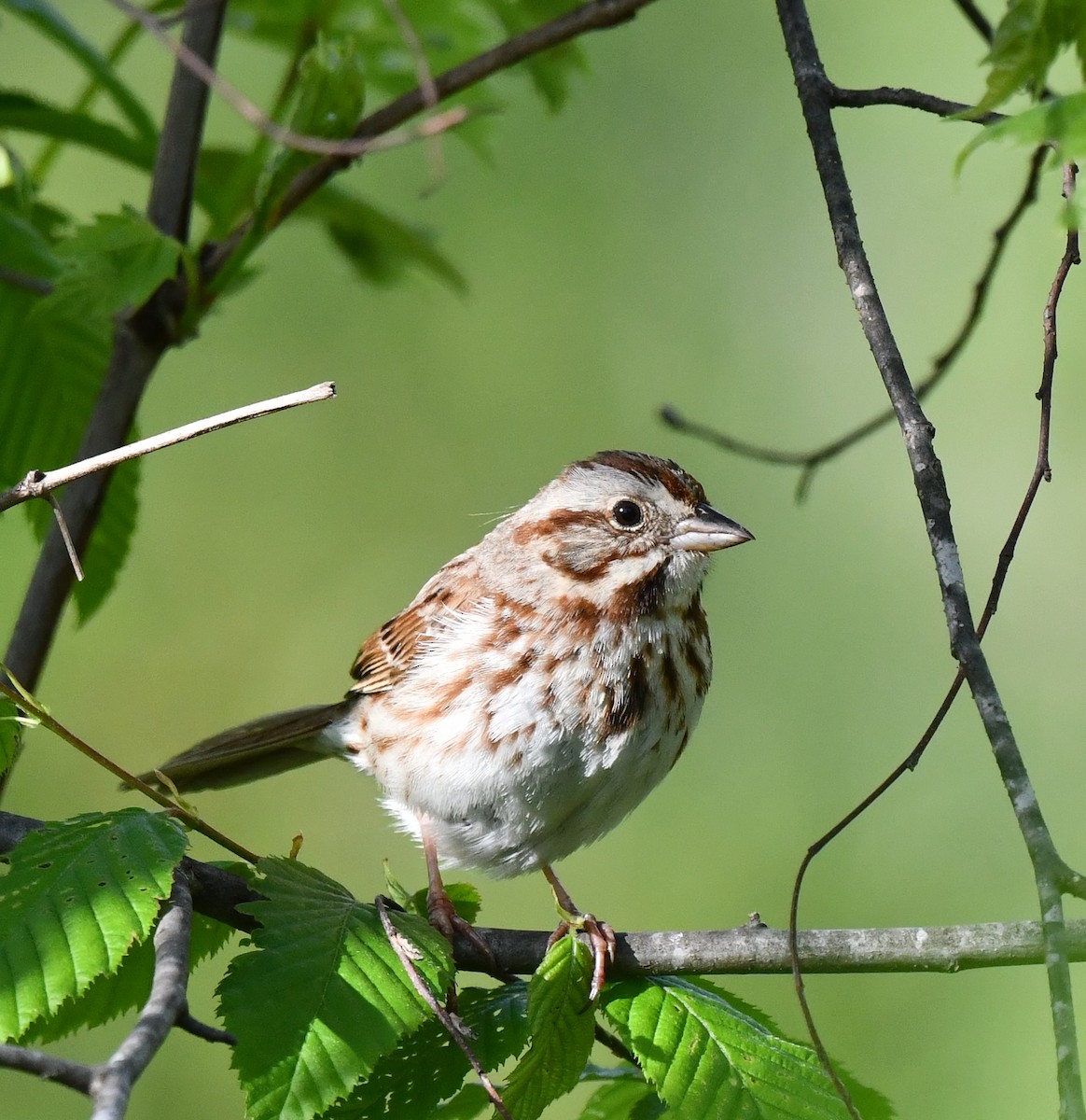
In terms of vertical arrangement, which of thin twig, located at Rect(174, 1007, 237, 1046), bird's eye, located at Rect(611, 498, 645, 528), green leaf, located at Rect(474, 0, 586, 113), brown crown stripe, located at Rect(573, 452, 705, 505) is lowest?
thin twig, located at Rect(174, 1007, 237, 1046)

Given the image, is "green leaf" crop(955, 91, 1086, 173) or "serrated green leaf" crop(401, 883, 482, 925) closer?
"green leaf" crop(955, 91, 1086, 173)

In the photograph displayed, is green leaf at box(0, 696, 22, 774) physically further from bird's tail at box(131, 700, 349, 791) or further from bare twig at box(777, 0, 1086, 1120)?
bird's tail at box(131, 700, 349, 791)

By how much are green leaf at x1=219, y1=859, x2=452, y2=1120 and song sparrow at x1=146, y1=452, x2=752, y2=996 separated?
992 mm

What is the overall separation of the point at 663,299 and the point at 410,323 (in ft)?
4.40

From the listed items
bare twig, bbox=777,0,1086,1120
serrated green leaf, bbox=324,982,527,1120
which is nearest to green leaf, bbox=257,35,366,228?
bare twig, bbox=777,0,1086,1120

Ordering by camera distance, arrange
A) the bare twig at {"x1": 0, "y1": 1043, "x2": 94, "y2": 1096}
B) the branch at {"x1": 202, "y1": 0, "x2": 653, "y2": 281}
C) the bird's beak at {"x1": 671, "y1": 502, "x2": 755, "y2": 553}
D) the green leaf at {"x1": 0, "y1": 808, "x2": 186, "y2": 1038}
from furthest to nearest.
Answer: the bird's beak at {"x1": 671, "y1": 502, "x2": 755, "y2": 553}
the branch at {"x1": 202, "y1": 0, "x2": 653, "y2": 281}
the green leaf at {"x1": 0, "y1": 808, "x2": 186, "y2": 1038}
the bare twig at {"x1": 0, "y1": 1043, "x2": 94, "y2": 1096}

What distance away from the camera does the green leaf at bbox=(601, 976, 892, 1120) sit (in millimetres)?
2346

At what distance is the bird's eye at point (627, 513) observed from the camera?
3939 millimetres

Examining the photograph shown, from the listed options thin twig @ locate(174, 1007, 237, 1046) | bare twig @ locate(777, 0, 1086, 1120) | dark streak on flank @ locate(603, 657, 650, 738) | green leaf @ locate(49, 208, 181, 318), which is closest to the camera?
bare twig @ locate(777, 0, 1086, 1120)

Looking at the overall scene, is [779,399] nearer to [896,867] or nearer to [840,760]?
[840,760]

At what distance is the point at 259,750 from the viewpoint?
4.45 metres

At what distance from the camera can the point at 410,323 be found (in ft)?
26.6

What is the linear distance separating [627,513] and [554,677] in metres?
0.54

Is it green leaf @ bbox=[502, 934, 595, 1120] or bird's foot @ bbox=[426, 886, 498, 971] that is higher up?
bird's foot @ bbox=[426, 886, 498, 971]
